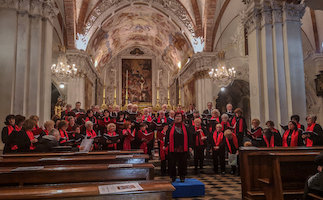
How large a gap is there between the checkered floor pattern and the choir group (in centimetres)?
39

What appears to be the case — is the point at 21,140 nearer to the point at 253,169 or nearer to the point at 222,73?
the point at 253,169

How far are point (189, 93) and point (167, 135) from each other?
1356 cm

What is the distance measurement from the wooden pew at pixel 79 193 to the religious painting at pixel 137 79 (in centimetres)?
2349

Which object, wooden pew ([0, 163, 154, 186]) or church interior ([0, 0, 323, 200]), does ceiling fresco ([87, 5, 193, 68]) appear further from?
wooden pew ([0, 163, 154, 186])

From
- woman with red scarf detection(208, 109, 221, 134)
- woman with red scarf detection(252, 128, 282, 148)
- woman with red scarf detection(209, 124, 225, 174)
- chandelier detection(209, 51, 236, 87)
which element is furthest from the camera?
chandelier detection(209, 51, 236, 87)

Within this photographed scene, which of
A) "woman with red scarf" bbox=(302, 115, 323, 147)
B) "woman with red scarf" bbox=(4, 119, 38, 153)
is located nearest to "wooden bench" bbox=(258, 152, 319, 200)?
"woman with red scarf" bbox=(302, 115, 323, 147)

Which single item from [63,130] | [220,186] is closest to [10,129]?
[63,130]

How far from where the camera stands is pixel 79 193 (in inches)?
68.1

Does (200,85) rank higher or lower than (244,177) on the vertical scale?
higher

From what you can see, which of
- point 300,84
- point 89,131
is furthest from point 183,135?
point 300,84

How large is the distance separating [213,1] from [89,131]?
1136 centimetres

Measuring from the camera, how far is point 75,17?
14.8 meters

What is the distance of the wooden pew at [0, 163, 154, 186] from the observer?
2736mm

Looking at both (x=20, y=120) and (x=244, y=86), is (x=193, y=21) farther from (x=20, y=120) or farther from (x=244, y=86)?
(x=20, y=120)
